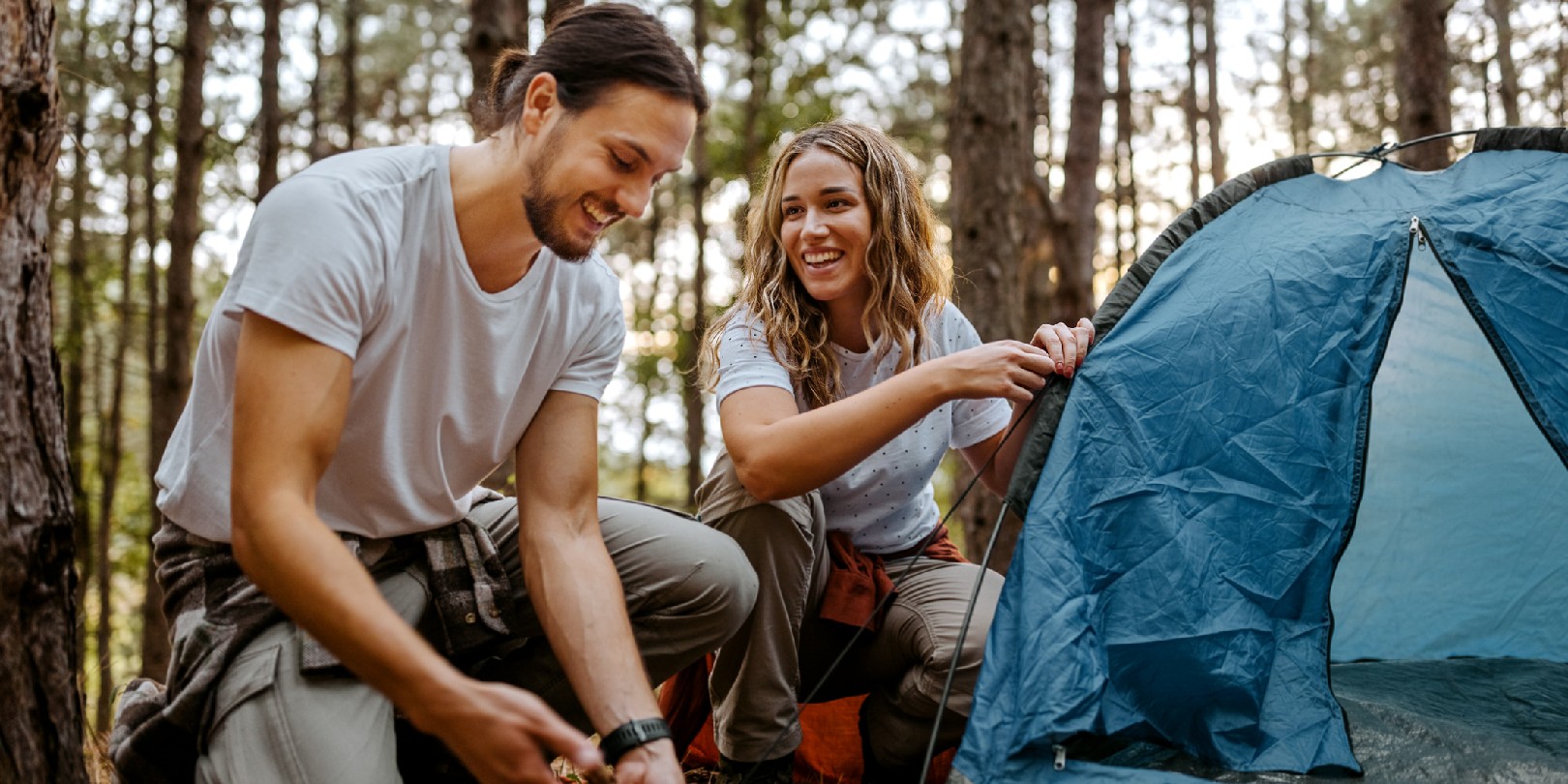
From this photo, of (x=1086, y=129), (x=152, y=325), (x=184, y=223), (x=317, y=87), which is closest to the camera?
(x=184, y=223)

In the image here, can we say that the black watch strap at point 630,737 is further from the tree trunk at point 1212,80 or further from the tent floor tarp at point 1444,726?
the tree trunk at point 1212,80

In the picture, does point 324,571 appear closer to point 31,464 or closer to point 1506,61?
point 31,464

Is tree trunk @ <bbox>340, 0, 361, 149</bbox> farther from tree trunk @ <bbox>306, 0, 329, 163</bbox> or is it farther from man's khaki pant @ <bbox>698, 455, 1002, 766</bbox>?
man's khaki pant @ <bbox>698, 455, 1002, 766</bbox>

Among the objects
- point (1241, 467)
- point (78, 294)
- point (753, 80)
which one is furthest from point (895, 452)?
point (78, 294)

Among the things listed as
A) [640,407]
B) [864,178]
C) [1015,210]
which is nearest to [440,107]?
[640,407]

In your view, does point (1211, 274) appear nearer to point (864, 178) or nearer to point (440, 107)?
point (864, 178)

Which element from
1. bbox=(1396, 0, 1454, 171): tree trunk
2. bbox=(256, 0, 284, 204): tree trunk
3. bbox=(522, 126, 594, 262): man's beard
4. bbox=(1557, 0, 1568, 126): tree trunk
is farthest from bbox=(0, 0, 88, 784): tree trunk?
bbox=(1557, 0, 1568, 126): tree trunk

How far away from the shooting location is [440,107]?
38.2 ft

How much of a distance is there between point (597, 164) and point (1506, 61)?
11.8 m

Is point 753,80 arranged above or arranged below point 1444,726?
above

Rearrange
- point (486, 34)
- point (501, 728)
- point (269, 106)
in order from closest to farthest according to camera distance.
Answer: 1. point (501, 728)
2. point (486, 34)
3. point (269, 106)

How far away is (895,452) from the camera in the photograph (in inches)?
93.9

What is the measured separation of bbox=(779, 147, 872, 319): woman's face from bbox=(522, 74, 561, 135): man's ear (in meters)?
0.75

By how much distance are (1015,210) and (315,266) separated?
3.24 m
